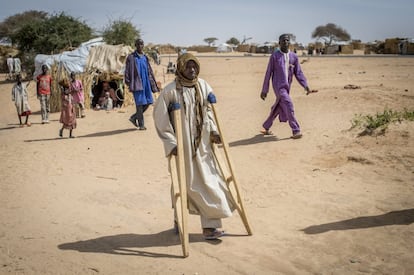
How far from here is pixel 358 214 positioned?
190 inches

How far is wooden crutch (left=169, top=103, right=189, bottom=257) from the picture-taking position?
390 cm

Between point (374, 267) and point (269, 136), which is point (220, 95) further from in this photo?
point (374, 267)

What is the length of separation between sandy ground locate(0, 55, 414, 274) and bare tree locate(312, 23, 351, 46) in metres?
75.3

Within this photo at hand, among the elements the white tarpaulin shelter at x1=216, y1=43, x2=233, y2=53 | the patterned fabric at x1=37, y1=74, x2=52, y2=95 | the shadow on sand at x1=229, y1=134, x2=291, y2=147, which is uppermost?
the white tarpaulin shelter at x1=216, y1=43, x2=233, y2=53

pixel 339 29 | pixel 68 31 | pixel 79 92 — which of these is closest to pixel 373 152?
pixel 79 92

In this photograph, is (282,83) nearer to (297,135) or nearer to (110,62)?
(297,135)

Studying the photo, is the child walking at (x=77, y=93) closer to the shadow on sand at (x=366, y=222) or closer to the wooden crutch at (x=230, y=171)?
the wooden crutch at (x=230, y=171)

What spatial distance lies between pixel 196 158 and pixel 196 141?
6.7 inches

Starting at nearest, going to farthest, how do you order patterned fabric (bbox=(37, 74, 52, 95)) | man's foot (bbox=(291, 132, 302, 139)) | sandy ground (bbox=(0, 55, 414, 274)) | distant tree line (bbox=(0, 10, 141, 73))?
sandy ground (bbox=(0, 55, 414, 274)), man's foot (bbox=(291, 132, 302, 139)), patterned fabric (bbox=(37, 74, 52, 95)), distant tree line (bbox=(0, 10, 141, 73))

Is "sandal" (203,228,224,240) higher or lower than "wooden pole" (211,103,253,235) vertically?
lower

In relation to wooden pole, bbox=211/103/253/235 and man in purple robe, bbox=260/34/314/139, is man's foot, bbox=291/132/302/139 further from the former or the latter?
wooden pole, bbox=211/103/253/235

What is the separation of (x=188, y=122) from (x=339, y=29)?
83.2 metres

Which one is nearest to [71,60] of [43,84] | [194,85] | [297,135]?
[43,84]

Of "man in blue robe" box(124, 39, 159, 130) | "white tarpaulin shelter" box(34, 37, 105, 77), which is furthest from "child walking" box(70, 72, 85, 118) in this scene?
"man in blue robe" box(124, 39, 159, 130)
